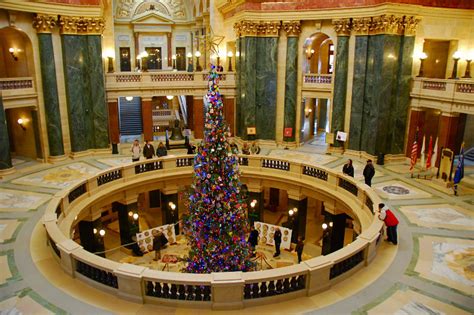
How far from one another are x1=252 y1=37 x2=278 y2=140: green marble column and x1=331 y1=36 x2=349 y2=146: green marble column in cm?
339

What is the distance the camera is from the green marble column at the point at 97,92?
20609 mm

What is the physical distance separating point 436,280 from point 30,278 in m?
9.03

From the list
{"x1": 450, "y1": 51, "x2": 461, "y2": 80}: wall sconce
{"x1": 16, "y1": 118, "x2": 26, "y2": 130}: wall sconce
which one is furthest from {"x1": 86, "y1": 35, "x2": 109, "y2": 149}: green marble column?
{"x1": 450, "y1": 51, "x2": 461, "y2": 80}: wall sconce

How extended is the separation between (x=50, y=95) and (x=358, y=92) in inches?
595

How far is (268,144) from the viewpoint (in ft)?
76.1

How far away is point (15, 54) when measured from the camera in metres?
19.8

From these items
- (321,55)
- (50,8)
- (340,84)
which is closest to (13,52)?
(50,8)

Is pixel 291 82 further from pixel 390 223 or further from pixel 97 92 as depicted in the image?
pixel 390 223

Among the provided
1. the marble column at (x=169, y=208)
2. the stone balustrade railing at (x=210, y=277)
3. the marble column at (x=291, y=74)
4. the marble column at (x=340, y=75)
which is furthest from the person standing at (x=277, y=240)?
the marble column at (x=291, y=74)

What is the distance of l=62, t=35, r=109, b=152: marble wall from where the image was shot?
1998 cm

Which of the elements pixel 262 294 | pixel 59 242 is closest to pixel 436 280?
pixel 262 294

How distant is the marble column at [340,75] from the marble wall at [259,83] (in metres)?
3.39

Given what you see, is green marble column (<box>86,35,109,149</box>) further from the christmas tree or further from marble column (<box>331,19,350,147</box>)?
the christmas tree

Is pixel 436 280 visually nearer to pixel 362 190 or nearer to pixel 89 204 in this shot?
pixel 362 190
